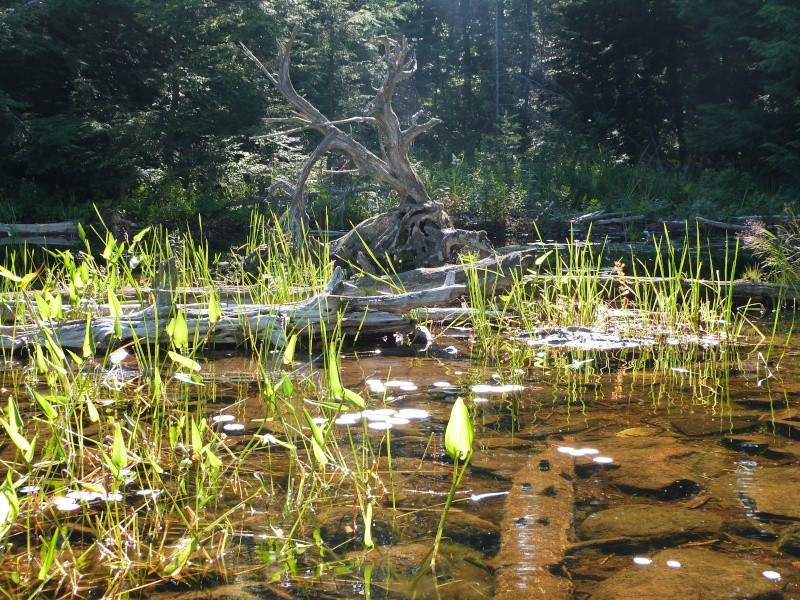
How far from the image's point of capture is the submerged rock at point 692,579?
6.48ft

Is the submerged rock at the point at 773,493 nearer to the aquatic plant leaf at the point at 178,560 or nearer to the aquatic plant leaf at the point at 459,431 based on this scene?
the aquatic plant leaf at the point at 459,431

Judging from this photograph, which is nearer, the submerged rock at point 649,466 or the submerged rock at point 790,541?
the submerged rock at point 790,541

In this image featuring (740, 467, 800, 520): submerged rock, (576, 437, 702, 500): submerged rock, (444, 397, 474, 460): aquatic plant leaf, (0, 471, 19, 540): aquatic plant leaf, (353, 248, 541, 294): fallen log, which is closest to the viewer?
(0, 471, 19, 540): aquatic plant leaf

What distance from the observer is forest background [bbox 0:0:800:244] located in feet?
42.7

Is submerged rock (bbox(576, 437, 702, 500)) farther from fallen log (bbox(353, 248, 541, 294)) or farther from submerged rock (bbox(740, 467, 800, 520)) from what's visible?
fallen log (bbox(353, 248, 541, 294))

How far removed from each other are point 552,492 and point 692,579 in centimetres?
62

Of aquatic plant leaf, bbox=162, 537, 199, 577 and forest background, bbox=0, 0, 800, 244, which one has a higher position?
forest background, bbox=0, 0, 800, 244

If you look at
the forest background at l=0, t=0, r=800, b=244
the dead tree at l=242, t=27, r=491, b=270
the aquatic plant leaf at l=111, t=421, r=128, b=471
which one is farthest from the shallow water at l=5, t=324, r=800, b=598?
the forest background at l=0, t=0, r=800, b=244

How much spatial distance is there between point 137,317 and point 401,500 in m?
2.66

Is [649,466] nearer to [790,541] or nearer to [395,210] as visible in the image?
[790,541]

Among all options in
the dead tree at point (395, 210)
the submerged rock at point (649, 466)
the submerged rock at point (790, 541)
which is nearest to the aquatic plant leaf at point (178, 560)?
the submerged rock at point (649, 466)

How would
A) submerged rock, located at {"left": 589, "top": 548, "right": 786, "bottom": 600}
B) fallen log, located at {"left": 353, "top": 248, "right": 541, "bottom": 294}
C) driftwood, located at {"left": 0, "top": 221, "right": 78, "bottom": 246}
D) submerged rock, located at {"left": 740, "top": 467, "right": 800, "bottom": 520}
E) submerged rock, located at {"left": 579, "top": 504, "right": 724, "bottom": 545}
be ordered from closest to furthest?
submerged rock, located at {"left": 589, "top": 548, "right": 786, "bottom": 600}, submerged rock, located at {"left": 579, "top": 504, "right": 724, "bottom": 545}, submerged rock, located at {"left": 740, "top": 467, "right": 800, "bottom": 520}, fallen log, located at {"left": 353, "top": 248, "right": 541, "bottom": 294}, driftwood, located at {"left": 0, "top": 221, "right": 78, "bottom": 246}

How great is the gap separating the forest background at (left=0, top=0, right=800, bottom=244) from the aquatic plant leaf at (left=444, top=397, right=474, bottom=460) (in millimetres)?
9912

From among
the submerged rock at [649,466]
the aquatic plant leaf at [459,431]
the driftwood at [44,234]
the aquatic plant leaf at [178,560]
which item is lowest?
the submerged rock at [649,466]
